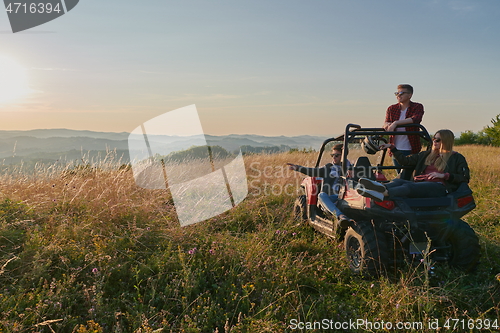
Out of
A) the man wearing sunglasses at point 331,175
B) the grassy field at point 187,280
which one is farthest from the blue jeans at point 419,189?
the man wearing sunglasses at point 331,175

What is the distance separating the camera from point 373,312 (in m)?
3.59

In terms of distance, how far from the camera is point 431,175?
15.1 ft

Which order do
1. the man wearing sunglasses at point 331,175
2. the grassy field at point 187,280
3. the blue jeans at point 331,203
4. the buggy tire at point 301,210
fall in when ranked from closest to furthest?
the grassy field at point 187,280
the blue jeans at point 331,203
the man wearing sunglasses at point 331,175
the buggy tire at point 301,210

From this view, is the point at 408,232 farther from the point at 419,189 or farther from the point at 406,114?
the point at 406,114

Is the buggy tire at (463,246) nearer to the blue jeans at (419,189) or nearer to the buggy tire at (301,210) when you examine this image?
the blue jeans at (419,189)

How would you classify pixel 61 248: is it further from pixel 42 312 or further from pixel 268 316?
pixel 268 316

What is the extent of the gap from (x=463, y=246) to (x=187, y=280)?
316 cm

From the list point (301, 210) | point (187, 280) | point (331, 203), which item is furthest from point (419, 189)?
point (187, 280)

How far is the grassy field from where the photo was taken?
3416 mm

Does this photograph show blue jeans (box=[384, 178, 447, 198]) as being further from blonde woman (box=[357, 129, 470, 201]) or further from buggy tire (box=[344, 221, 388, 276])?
buggy tire (box=[344, 221, 388, 276])

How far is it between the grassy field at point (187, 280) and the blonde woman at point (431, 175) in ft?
2.98

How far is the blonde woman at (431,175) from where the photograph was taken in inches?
161

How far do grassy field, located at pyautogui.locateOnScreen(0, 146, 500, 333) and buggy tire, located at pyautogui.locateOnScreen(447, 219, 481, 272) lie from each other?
0.14 m

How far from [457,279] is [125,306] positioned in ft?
12.0
